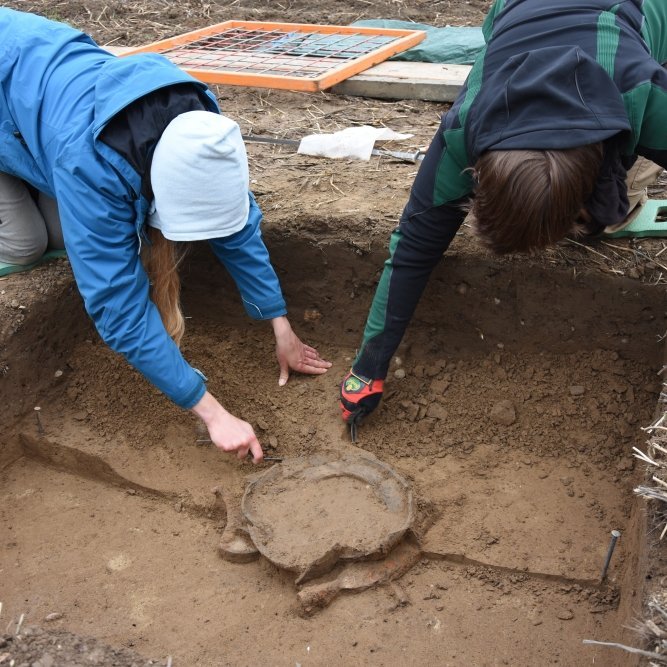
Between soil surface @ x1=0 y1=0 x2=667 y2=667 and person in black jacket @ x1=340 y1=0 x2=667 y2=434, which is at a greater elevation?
person in black jacket @ x1=340 y1=0 x2=667 y2=434

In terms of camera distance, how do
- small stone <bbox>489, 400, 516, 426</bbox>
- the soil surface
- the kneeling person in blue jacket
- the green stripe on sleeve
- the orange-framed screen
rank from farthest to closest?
1. the orange-framed screen
2. small stone <bbox>489, 400, 516, 426</bbox>
3. the soil surface
4. the kneeling person in blue jacket
5. the green stripe on sleeve

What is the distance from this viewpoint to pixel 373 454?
2.86 meters

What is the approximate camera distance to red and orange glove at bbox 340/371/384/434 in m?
2.79

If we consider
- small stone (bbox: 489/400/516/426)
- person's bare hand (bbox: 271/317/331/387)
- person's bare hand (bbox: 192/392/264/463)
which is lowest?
small stone (bbox: 489/400/516/426)

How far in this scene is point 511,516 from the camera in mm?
2621

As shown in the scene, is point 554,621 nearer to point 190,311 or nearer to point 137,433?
point 137,433

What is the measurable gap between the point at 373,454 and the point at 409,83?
225 cm

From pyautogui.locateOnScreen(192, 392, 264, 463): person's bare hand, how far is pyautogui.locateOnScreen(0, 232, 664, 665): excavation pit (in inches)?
13.9

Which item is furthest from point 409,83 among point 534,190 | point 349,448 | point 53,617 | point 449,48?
point 53,617

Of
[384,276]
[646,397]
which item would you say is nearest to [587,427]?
[646,397]

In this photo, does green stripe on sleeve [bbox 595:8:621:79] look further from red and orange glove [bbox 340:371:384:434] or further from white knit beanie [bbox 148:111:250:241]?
red and orange glove [bbox 340:371:384:434]

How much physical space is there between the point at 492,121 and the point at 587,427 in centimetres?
141

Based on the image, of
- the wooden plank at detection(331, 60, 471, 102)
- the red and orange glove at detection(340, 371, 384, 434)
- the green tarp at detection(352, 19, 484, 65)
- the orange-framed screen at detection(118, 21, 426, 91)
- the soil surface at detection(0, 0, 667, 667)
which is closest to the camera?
the soil surface at detection(0, 0, 667, 667)

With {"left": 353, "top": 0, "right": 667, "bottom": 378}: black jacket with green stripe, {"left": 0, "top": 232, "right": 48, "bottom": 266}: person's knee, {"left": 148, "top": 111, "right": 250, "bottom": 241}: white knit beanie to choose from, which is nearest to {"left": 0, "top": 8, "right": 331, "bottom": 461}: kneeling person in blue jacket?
{"left": 148, "top": 111, "right": 250, "bottom": 241}: white knit beanie
